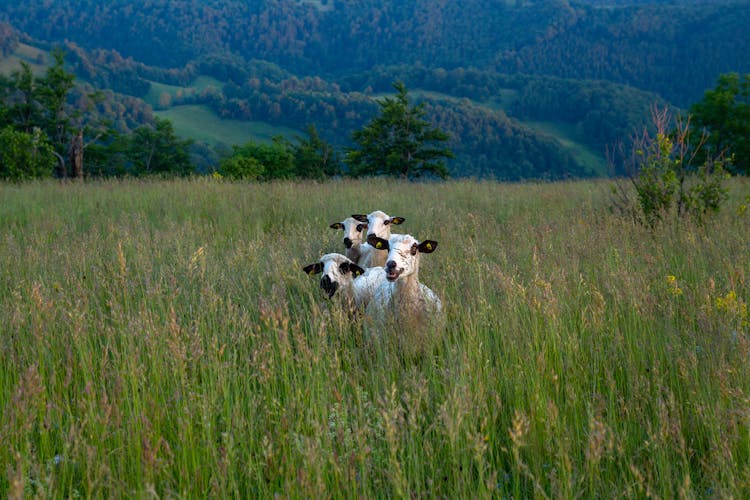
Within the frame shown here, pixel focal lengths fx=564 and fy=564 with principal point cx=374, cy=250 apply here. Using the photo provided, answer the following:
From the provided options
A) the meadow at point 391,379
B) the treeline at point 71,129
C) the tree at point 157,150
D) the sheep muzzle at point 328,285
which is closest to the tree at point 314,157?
the treeline at point 71,129

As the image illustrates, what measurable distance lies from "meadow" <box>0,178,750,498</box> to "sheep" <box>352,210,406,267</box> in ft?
2.09

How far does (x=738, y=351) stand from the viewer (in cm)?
312

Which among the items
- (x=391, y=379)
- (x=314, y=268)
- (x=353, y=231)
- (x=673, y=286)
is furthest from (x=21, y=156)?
(x=673, y=286)

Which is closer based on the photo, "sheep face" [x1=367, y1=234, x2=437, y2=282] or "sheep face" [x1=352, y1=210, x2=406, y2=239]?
"sheep face" [x1=367, y1=234, x2=437, y2=282]

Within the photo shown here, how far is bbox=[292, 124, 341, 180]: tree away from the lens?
42859 millimetres

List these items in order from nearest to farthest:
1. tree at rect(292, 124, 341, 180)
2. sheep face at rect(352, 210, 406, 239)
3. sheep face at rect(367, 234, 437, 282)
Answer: sheep face at rect(367, 234, 437, 282), sheep face at rect(352, 210, 406, 239), tree at rect(292, 124, 341, 180)

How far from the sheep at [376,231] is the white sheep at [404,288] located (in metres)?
1.66

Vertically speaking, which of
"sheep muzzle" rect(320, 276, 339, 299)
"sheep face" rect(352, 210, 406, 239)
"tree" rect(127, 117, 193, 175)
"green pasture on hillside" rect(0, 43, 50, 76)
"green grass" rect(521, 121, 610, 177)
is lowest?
"green pasture on hillside" rect(0, 43, 50, 76)

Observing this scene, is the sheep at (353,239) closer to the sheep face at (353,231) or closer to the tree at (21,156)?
the sheep face at (353,231)

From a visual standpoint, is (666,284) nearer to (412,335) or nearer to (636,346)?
(636,346)

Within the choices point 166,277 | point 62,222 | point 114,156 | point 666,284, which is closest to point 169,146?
point 114,156

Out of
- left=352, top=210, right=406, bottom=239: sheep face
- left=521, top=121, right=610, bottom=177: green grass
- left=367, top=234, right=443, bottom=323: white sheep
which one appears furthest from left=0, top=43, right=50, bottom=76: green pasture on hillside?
left=367, top=234, right=443, bottom=323: white sheep

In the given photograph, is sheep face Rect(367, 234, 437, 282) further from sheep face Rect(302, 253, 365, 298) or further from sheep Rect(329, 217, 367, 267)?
sheep Rect(329, 217, 367, 267)

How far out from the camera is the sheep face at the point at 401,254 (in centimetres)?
429
